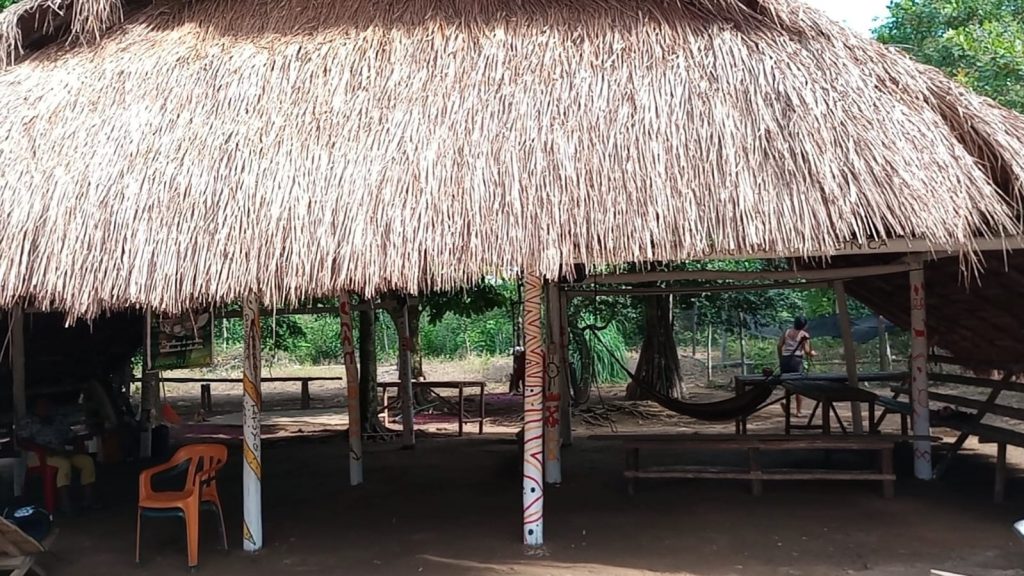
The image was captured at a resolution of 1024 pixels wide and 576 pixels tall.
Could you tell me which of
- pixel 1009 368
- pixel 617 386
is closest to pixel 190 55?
pixel 1009 368

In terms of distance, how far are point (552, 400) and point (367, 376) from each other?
3432 millimetres

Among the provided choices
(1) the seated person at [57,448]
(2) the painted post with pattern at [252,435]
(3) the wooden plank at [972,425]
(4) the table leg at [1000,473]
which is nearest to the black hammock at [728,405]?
(3) the wooden plank at [972,425]

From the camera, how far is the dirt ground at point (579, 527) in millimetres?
4598

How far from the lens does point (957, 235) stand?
4285 millimetres

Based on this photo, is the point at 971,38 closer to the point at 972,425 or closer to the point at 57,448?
the point at 972,425

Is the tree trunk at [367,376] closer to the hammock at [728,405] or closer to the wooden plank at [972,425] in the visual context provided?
the hammock at [728,405]

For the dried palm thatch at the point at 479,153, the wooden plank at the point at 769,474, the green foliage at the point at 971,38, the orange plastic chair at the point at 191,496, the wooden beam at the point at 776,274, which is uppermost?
the green foliage at the point at 971,38

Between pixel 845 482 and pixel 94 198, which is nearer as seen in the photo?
pixel 94 198

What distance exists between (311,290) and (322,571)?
1530 mm

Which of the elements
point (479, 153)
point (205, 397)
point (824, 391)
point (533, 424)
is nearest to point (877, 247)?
point (533, 424)

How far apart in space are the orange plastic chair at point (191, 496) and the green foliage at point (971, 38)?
7751mm

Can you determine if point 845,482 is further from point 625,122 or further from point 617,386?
point 617,386

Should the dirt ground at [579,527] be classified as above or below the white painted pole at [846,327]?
below

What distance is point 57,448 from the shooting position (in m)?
6.17
